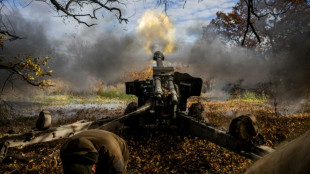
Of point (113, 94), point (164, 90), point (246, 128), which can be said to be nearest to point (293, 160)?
point (246, 128)

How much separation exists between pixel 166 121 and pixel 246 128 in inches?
151

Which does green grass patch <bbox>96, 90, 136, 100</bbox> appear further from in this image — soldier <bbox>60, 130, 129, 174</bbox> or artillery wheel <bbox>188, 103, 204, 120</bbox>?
soldier <bbox>60, 130, 129, 174</bbox>

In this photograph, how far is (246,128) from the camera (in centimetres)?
385

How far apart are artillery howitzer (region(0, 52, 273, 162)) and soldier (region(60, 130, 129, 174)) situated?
207 centimetres

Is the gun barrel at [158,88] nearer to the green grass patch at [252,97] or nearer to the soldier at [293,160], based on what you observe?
the soldier at [293,160]

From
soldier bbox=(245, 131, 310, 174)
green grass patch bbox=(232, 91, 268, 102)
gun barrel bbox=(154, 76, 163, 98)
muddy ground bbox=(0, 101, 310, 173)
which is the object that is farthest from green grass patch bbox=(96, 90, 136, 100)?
soldier bbox=(245, 131, 310, 174)

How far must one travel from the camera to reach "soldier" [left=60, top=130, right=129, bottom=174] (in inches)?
92.7

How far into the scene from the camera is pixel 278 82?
617 inches

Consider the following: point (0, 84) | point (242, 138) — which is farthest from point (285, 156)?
point (0, 84)

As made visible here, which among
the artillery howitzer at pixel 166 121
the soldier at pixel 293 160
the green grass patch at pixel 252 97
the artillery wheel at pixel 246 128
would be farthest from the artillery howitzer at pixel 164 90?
the green grass patch at pixel 252 97

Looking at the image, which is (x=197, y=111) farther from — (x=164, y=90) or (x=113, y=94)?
(x=113, y=94)

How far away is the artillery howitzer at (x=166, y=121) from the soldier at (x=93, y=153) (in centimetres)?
207

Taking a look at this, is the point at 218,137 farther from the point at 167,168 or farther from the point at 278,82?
the point at 278,82

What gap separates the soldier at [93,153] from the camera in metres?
2.36
